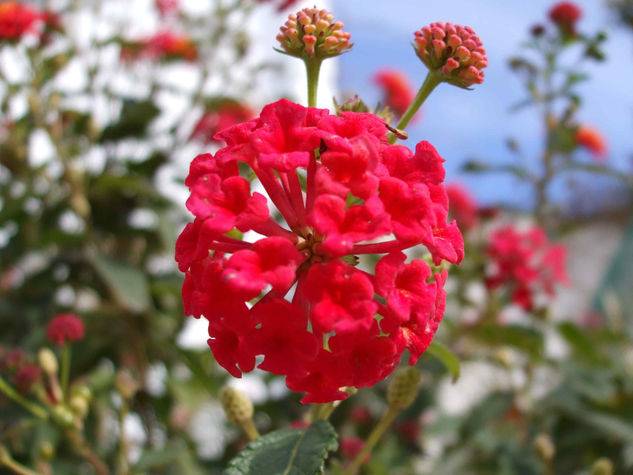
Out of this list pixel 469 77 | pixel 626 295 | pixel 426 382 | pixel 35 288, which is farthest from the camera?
pixel 626 295

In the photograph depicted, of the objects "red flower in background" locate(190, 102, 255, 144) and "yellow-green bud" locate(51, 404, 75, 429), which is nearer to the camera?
"yellow-green bud" locate(51, 404, 75, 429)

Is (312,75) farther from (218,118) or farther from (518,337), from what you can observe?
(218,118)

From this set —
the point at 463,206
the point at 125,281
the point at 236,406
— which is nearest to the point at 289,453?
the point at 236,406

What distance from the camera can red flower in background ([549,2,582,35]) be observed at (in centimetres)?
201

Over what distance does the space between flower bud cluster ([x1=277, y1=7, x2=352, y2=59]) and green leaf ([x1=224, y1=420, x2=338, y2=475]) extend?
0.49 m

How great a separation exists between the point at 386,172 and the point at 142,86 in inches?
79.4

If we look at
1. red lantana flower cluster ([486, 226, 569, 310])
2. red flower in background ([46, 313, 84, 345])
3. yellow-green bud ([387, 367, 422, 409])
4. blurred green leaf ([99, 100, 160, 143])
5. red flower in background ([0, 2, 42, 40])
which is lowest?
red lantana flower cluster ([486, 226, 569, 310])

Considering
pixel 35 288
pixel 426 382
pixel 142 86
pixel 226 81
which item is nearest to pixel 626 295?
pixel 426 382

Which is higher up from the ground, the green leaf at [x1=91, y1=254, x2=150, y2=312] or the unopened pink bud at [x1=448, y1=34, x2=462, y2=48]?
the unopened pink bud at [x1=448, y1=34, x2=462, y2=48]

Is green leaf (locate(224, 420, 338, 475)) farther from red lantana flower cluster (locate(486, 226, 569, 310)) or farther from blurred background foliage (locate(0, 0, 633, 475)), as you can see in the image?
red lantana flower cluster (locate(486, 226, 569, 310))

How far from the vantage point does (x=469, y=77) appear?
80cm

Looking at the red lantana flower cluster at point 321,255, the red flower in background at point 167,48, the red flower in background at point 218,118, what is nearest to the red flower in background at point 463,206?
the red flower in background at point 218,118

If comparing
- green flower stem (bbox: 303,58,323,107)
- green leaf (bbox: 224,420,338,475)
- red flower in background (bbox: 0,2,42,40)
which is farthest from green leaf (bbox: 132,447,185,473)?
red flower in background (bbox: 0,2,42,40)

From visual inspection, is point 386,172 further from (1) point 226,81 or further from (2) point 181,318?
(1) point 226,81
